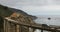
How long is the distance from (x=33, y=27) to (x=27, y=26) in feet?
0.64

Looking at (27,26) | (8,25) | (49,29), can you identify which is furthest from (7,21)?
(49,29)

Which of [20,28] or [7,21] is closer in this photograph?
[20,28]

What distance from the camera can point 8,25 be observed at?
3.83 meters

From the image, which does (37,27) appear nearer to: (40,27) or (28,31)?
(40,27)

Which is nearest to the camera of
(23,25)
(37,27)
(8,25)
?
(37,27)

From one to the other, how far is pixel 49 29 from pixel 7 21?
1471 mm

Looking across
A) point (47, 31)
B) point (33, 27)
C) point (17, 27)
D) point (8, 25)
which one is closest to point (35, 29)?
point (33, 27)

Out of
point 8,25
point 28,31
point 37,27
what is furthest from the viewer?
point 8,25

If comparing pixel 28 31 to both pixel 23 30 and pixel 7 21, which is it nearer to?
pixel 23 30

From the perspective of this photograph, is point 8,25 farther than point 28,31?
Yes

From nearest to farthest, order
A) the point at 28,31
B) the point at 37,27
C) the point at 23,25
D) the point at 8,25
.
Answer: the point at 37,27
the point at 28,31
the point at 23,25
the point at 8,25

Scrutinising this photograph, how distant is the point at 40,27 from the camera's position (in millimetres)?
2830

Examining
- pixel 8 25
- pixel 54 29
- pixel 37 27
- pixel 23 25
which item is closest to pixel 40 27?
pixel 37 27

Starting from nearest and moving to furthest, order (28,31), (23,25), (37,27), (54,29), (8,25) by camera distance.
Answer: (54,29) < (37,27) < (28,31) < (23,25) < (8,25)
